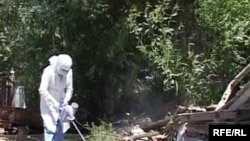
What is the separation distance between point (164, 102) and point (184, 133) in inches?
137

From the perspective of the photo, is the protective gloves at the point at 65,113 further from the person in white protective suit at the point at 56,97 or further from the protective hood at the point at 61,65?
the protective hood at the point at 61,65

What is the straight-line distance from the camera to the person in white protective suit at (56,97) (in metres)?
7.27

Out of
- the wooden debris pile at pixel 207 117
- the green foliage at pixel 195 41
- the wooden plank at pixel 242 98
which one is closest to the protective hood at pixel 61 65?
the wooden debris pile at pixel 207 117

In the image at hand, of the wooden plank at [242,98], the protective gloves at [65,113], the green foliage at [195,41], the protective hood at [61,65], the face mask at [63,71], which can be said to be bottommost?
the protective gloves at [65,113]

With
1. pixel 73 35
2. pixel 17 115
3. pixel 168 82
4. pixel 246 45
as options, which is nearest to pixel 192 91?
pixel 168 82

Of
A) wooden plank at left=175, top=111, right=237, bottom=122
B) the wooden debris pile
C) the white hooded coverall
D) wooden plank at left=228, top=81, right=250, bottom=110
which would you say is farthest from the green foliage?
the white hooded coverall

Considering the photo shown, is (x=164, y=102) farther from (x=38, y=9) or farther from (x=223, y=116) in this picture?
(x=223, y=116)

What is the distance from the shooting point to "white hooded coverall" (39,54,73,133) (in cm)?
726

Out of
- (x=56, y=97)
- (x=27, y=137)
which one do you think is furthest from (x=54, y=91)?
(x=27, y=137)

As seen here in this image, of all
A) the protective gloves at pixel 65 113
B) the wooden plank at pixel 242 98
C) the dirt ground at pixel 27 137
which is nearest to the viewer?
the wooden plank at pixel 242 98

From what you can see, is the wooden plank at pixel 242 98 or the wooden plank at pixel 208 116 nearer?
the wooden plank at pixel 208 116

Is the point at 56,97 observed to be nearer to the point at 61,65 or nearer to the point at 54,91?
the point at 54,91

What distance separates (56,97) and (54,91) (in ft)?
0.27

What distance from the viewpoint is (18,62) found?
41.1ft
